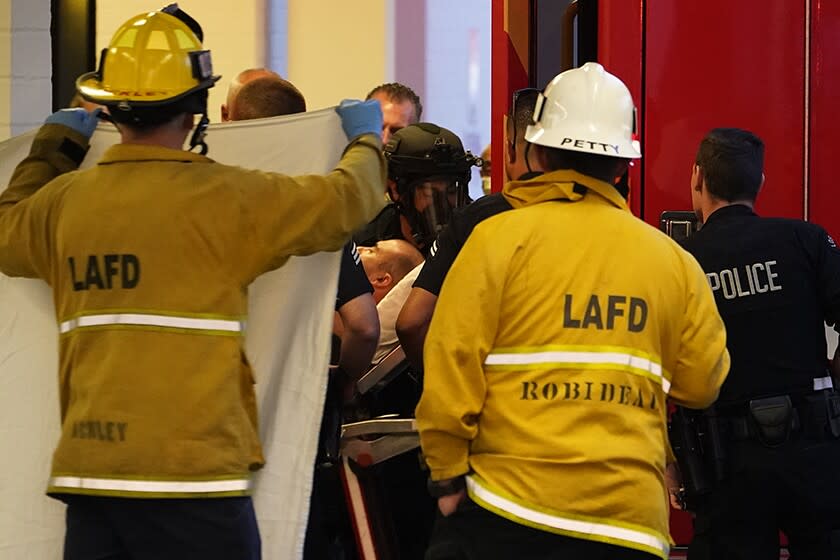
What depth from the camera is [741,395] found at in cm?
342

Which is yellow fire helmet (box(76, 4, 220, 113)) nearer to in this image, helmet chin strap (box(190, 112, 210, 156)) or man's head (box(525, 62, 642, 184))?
helmet chin strap (box(190, 112, 210, 156))

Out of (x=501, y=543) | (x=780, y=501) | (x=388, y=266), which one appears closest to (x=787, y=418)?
(x=780, y=501)

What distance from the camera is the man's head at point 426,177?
12.7 ft

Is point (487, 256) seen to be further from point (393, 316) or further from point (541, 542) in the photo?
point (393, 316)

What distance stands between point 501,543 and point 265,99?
4.97 feet

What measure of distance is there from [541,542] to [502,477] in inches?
5.1

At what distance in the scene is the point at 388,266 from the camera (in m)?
3.78

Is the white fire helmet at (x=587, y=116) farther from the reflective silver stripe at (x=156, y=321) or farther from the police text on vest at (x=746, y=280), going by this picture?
the police text on vest at (x=746, y=280)

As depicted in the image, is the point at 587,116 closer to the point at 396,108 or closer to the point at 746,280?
the point at 746,280

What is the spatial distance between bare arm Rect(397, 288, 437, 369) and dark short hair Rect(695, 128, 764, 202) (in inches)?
36.5

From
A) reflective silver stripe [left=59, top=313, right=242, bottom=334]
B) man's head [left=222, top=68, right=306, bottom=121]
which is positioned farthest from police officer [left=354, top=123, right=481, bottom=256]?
reflective silver stripe [left=59, top=313, right=242, bottom=334]

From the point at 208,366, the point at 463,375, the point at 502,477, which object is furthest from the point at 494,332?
the point at 208,366

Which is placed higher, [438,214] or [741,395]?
[438,214]

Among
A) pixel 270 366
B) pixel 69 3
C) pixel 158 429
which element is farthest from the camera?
pixel 69 3
